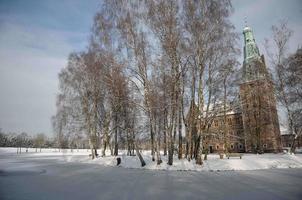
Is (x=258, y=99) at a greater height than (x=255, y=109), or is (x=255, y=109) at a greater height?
(x=258, y=99)

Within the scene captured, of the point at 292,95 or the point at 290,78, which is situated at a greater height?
the point at 290,78

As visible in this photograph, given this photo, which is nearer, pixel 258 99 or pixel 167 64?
pixel 167 64

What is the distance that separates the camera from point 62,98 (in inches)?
1289

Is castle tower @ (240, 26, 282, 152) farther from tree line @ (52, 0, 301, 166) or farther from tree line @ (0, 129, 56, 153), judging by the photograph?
tree line @ (0, 129, 56, 153)

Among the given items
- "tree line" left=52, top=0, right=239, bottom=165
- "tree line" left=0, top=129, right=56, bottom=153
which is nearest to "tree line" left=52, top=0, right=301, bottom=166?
"tree line" left=52, top=0, right=239, bottom=165

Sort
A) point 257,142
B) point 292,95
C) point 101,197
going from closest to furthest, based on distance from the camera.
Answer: point 101,197
point 292,95
point 257,142

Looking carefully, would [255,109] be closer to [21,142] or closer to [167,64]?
[167,64]

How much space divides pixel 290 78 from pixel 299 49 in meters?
2.89

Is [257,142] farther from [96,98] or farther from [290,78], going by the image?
[96,98]

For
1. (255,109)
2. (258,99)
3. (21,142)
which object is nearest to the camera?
(258,99)

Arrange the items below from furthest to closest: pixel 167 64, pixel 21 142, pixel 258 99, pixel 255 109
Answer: pixel 21 142
pixel 255 109
pixel 258 99
pixel 167 64

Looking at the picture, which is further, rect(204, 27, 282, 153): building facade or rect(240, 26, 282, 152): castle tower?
rect(240, 26, 282, 152): castle tower

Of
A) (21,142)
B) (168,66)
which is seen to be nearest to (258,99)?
(168,66)

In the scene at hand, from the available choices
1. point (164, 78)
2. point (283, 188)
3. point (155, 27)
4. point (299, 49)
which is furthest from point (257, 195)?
point (299, 49)
